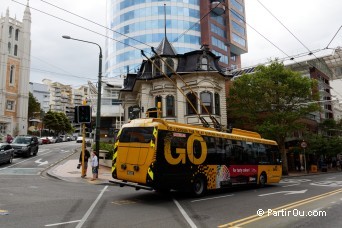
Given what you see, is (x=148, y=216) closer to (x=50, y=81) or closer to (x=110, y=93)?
(x=110, y=93)

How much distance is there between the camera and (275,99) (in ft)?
98.2

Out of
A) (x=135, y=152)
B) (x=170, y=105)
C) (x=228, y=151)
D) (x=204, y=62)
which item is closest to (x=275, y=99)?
(x=204, y=62)

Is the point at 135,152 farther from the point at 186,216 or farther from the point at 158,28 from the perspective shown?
the point at 158,28

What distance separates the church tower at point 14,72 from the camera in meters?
58.7

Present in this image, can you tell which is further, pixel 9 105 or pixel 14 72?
pixel 14 72

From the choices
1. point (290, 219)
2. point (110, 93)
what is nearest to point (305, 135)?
point (290, 219)

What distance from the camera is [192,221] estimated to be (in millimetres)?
8094

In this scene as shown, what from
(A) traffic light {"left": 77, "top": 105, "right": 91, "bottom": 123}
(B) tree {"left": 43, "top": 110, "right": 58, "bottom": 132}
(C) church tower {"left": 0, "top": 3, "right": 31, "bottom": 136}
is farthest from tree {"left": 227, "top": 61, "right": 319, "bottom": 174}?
(B) tree {"left": 43, "top": 110, "right": 58, "bottom": 132}

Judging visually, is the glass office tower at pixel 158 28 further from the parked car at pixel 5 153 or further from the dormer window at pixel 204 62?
the parked car at pixel 5 153

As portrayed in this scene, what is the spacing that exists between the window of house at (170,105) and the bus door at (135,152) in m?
18.6

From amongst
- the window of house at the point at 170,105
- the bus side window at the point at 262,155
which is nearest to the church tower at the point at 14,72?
the window of house at the point at 170,105

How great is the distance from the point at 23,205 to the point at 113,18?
67255 mm

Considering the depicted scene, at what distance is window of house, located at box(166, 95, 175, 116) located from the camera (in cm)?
3133

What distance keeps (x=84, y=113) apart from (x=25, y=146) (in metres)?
12.4
